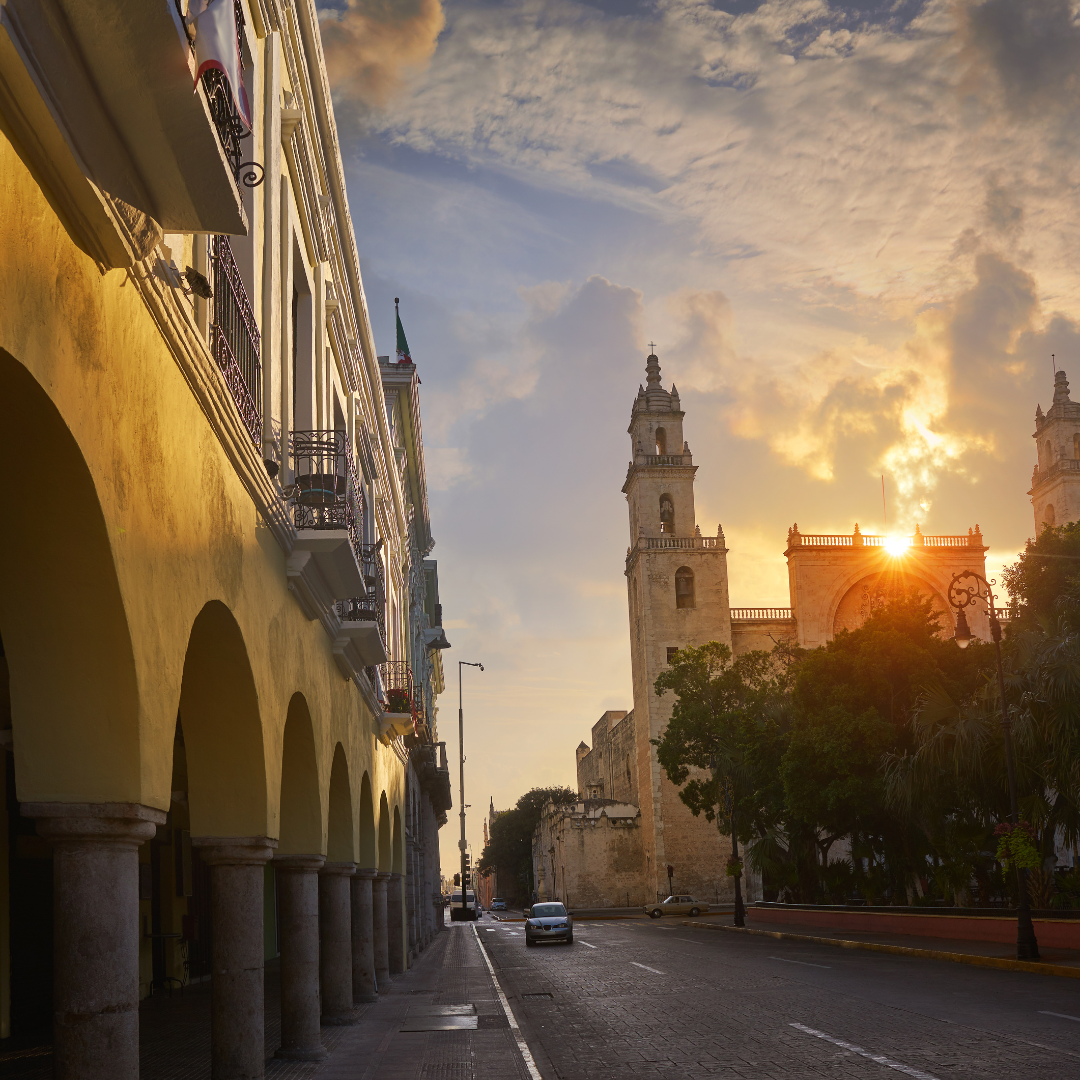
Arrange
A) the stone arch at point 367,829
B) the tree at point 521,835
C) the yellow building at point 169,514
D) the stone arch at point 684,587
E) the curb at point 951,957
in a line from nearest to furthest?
the yellow building at point 169,514, the stone arch at point 367,829, the curb at point 951,957, the stone arch at point 684,587, the tree at point 521,835

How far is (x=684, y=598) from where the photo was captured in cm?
7006

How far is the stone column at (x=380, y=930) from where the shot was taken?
70.3ft

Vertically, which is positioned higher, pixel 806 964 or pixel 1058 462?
pixel 1058 462

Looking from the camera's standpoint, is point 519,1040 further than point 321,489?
Yes

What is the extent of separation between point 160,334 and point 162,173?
1.18 m

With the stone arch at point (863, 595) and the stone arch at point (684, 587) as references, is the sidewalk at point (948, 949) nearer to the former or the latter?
the stone arch at point (684, 587)

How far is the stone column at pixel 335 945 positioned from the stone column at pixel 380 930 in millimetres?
5703

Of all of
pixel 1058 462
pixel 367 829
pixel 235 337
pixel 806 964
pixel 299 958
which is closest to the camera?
pixel 235 337

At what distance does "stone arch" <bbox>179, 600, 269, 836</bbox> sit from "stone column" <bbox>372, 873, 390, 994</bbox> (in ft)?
41.5

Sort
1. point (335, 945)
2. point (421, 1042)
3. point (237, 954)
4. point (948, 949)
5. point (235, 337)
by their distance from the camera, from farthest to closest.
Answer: point (948, 949) < point (335, 945) < point (421, 1042) < point (237, 954) < point (235, 337)

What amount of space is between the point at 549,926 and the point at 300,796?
964 inches

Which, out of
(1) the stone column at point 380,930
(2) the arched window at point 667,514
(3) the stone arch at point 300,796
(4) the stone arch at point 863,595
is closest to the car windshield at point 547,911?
(1) the stone column at point 380,930

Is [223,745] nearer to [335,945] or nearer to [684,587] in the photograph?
[335,945]

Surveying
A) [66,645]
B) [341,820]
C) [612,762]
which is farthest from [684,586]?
[66,645]
